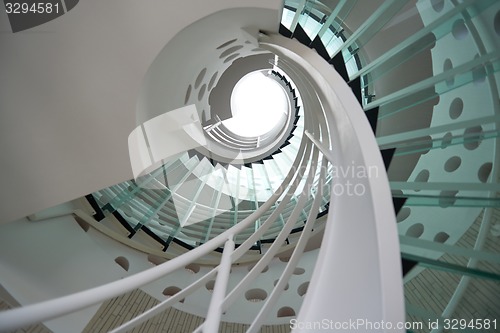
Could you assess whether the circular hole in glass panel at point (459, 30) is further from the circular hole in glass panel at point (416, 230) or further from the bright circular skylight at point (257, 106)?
the bright circular skylight at point (257, 106)

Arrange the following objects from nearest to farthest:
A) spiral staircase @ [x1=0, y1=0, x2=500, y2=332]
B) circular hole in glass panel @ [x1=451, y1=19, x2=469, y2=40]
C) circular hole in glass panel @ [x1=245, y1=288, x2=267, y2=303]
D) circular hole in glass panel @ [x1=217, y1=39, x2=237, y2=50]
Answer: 1. spiral staircase @ [x1=0, y1=0, x2=500, y2=332]
2. circular hole in glass panel @ [x1=451, y1=19, x2=469, y2=40]
3. circular hole in glass panel @ [x1=217, y1=39, x2=237, y2=50]
4. circular hole in glass panel @ [x1=245, y1=288, x2=267, y2=303]

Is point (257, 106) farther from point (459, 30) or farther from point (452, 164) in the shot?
point (459, 30)

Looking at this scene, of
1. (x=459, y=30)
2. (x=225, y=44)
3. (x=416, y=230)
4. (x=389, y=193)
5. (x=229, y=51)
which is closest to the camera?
(x=389, y=193)

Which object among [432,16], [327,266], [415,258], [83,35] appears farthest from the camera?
[83,35]

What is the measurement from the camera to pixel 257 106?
1149 cm

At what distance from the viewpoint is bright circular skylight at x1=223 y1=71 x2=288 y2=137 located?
9.84 m

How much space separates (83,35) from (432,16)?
280 centimetres

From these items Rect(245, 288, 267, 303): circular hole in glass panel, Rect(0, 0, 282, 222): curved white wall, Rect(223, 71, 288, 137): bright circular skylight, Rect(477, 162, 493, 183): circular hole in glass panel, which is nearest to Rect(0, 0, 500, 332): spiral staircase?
Rect(477, 162, 493, 183): circular hole in glass panel

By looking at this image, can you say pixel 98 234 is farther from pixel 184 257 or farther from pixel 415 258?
pixel 415 258

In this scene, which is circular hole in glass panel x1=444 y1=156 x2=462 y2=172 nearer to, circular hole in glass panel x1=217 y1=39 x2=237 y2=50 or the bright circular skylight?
circular hole in glass panel x1=217 y1=39 x2=237 y2=50

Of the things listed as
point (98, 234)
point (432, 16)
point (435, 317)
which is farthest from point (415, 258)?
point (98, 234)

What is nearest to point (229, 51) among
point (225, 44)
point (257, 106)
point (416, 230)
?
point (225, 44)

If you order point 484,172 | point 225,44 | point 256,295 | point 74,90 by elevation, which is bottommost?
point 256,295

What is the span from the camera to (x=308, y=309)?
1478mm
